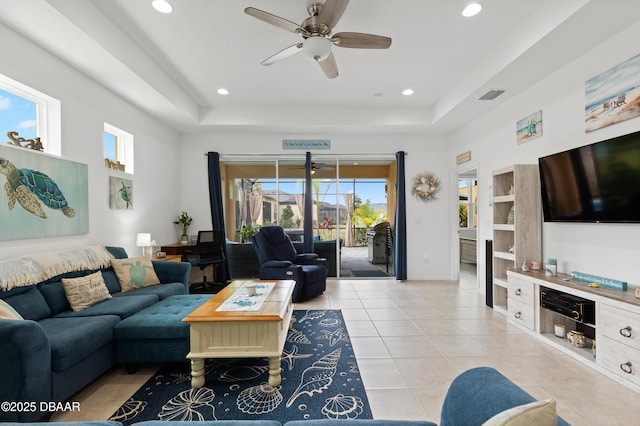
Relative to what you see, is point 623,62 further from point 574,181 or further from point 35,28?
point 35,28

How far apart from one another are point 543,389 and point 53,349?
3408 millimetres

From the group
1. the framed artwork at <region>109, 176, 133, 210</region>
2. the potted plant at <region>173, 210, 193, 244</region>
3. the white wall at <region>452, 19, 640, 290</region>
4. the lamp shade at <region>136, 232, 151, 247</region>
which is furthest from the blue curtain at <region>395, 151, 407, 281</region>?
the framed artwork at <region>109, 176, 133, 210</region>

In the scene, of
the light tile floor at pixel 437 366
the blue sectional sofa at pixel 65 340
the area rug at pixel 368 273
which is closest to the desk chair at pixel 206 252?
the blue sectional sofa at pixel 65 340

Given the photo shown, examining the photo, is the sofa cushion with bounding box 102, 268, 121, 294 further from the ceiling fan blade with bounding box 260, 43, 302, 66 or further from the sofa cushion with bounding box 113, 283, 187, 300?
the ceiling fan blade with bounding box 260, 43, 302, 66

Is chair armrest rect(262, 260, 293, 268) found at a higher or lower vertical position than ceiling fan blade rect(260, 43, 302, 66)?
lower

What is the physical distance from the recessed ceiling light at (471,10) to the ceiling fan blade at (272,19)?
1.53 m

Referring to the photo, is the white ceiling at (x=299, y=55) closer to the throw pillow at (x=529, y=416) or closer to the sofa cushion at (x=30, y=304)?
the sofa cushion at (x=30, y=304)

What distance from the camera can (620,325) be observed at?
2.33 meters

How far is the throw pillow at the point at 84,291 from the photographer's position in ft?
8.91

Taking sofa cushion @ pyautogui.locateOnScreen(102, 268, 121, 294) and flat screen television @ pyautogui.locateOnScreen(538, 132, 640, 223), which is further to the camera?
sofa cushion @ pyautogui.locateOnScreen(102, 268, 121, 294)

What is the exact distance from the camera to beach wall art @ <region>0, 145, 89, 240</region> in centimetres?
263

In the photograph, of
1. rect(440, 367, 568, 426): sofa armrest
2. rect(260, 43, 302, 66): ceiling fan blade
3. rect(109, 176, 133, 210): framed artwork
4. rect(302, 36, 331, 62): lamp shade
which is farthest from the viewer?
rect(109, 176, 133, 210): framed artwork

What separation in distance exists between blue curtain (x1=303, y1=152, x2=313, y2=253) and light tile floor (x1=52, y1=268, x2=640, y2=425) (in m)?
1.69

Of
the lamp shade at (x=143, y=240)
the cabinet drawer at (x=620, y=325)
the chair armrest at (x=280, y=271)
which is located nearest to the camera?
the cabinet drawer at (x=620, y=325)
